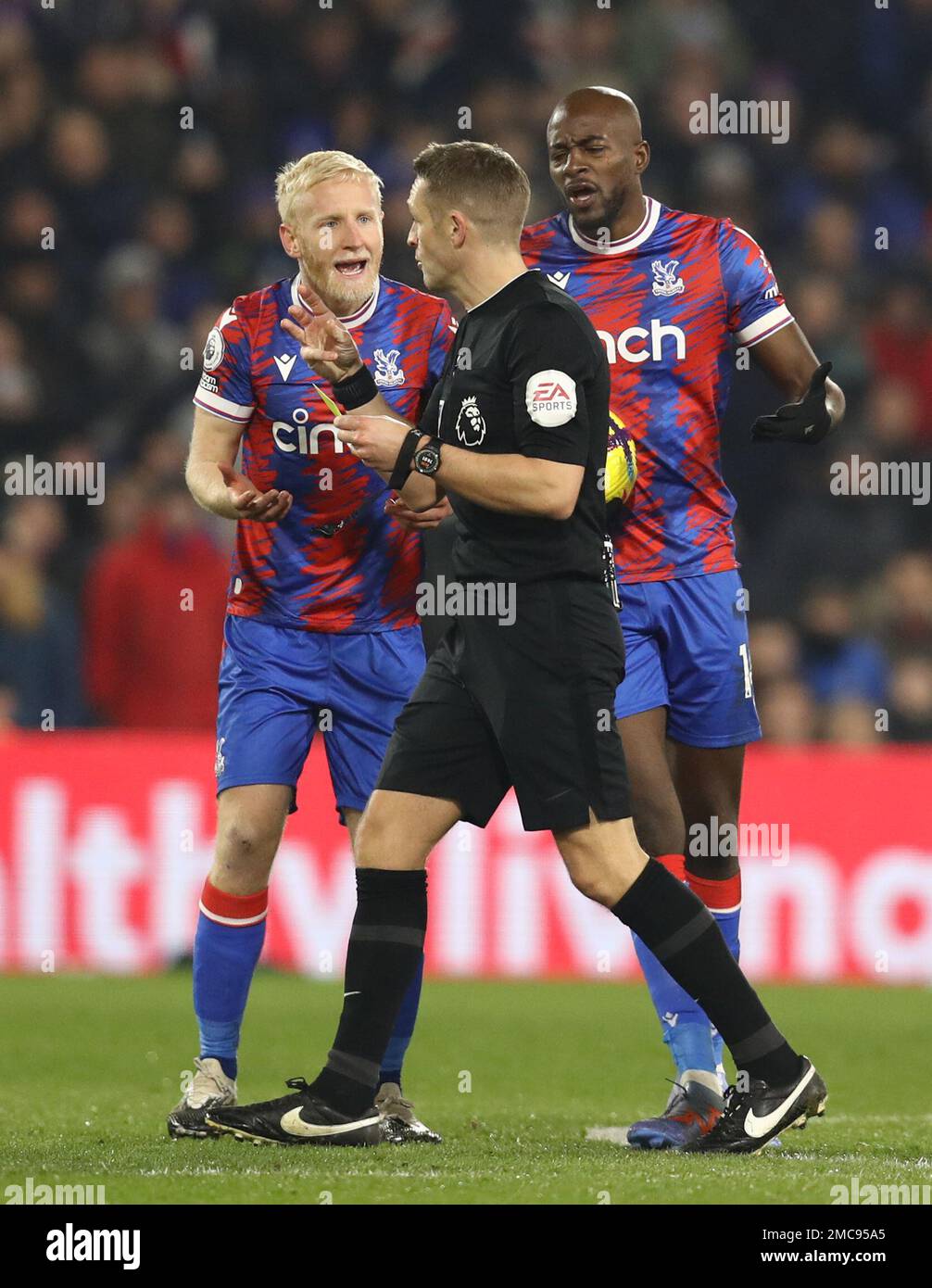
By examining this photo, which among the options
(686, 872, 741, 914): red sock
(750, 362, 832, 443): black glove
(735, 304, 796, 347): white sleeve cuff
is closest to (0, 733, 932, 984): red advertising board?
(686, 872, 741, 914): red sock

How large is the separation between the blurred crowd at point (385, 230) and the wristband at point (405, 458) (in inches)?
217

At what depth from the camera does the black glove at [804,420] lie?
17.4ft

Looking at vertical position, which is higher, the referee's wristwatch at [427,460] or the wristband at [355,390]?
the wristband at [355,390]

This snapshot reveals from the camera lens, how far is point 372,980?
4734mm

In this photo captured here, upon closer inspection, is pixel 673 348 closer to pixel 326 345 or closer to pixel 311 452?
pixel 311 452

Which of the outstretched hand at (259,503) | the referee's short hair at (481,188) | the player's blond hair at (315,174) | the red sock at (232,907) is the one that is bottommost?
the red sock at (232,907)

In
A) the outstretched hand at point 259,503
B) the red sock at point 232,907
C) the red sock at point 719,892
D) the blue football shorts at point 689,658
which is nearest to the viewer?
the outstretched hand at point 259,503

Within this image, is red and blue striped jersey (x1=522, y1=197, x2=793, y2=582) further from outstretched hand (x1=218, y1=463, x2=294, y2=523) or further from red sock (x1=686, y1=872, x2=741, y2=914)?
outstretched hand (x1=218, y1=463, x2=294, y2=523)

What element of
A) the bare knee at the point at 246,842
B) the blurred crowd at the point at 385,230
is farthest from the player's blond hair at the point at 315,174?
the blurred crowd at the point at 385,230

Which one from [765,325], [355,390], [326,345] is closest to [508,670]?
[355,390]

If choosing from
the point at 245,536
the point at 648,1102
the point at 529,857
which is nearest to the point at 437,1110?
the point at 648,1102

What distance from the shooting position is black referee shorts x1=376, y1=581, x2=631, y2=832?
15.0 ft

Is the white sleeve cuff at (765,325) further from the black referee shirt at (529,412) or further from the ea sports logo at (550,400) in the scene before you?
the ea sports logo at (550,400)

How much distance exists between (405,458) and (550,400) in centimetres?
34
